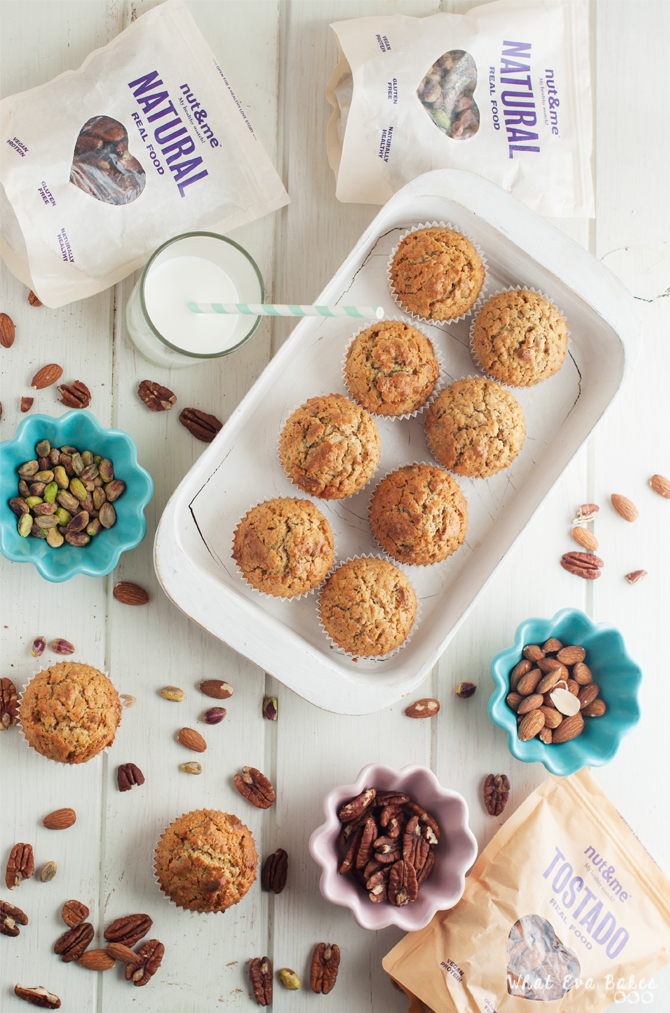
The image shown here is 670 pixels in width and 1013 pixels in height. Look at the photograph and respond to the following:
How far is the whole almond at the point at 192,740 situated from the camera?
6.58 ft

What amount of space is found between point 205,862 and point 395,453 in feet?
3.61

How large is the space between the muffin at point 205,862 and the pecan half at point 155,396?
105 centimetres

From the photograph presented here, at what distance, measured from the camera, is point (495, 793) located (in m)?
2.09

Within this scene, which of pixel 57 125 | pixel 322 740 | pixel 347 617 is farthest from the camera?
pixel 322 740

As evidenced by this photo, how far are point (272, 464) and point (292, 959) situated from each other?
4.30 feet

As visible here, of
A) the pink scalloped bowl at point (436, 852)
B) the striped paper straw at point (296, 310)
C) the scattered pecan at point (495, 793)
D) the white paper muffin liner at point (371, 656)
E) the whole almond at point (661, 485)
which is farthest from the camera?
the whole almond at point (661, 485)

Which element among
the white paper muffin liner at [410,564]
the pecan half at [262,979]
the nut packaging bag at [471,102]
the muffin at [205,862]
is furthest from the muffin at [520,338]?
the pecan half at [262,979]

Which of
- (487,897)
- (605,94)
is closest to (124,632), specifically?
(487,897)

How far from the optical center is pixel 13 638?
2000 millimetres

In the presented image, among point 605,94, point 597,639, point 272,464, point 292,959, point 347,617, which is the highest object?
point 605,94

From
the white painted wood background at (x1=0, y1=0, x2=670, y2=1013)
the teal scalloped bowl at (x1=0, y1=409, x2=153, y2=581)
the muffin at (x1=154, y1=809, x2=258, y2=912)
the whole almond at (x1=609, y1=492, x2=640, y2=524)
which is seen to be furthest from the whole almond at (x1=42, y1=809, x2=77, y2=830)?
the whole almond at (x1=609, y1=492, x2=640, y2=524)

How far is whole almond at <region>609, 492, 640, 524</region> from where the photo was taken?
218 cm

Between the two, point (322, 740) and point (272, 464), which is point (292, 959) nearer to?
point (322, 740)

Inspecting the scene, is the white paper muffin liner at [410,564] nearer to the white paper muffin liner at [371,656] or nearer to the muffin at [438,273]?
the white paper muffin liner at [371,656]
